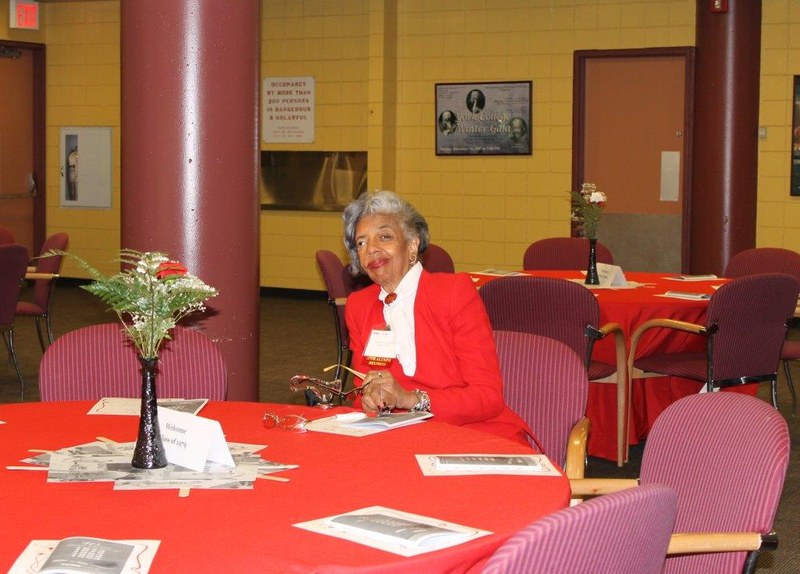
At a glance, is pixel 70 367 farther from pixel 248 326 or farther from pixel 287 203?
pixel 287 203

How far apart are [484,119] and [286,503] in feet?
29.6

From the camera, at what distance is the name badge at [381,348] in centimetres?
335

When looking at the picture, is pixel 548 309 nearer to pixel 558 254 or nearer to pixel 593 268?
pixel 593 268

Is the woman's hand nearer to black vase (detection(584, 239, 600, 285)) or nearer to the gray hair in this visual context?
the gray hair

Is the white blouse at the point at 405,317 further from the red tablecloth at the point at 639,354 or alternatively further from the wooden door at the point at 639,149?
the wooden door at the point at 639,149

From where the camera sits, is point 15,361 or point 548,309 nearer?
point 548,309

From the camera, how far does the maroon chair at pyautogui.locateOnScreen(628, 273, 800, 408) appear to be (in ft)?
16.9

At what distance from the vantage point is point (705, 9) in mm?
9156

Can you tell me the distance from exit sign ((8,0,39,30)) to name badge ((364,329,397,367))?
9621 millimetres

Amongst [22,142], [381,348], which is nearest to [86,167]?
[22,142]

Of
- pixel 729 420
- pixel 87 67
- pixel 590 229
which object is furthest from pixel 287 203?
pixel 729 420

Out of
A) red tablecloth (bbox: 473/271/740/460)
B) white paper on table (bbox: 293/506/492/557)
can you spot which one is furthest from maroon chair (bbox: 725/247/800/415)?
white paper on table (bbox: 293/506/492/557)

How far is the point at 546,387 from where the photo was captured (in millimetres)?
3510

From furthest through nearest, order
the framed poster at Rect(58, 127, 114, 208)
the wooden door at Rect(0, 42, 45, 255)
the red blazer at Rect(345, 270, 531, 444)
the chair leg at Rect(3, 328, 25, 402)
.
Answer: the framed poster at Rect(58, 127, 114, 208) < the wooden door at Rect(0, 42, 45, 255) < the chair leg at Rect(3, 328, 25, 402) < the red blazer at Rect(345, 270, 531, 444)
